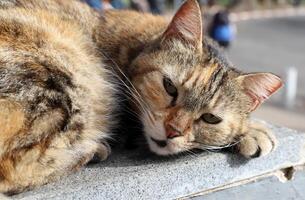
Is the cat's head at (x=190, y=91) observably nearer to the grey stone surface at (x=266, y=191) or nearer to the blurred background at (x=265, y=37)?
the grey stone surface at (x=266, y=191)

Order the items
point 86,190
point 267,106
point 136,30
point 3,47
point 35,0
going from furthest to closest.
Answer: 1. point 267,106
2. point 136,30
3. point 35,0
4. point 3,47
5. point 86,190

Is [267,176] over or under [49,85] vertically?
under

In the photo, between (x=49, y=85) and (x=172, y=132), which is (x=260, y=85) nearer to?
(x=172, y=132)

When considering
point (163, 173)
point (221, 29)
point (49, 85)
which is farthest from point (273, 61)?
point (49, 85)

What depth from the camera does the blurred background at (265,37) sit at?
8.28 metres

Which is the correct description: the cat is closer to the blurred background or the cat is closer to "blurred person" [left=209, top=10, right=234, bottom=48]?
the blurred background

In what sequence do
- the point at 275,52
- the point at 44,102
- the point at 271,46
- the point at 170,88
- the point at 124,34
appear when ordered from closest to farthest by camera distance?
1. the point at 44,102
2. the point at 170,88
3. the point at 124,34
4. the point at 275,52
5. the point at 271,46

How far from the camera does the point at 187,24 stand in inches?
96.9

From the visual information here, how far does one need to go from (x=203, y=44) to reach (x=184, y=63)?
169mm

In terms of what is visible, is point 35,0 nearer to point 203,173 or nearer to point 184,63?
point 184,63

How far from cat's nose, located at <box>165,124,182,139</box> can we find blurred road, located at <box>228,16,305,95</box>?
7.26 meters

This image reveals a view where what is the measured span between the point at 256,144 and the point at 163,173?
45 cm

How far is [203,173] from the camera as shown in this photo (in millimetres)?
2260

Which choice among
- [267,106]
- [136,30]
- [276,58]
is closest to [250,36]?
[276,58]
